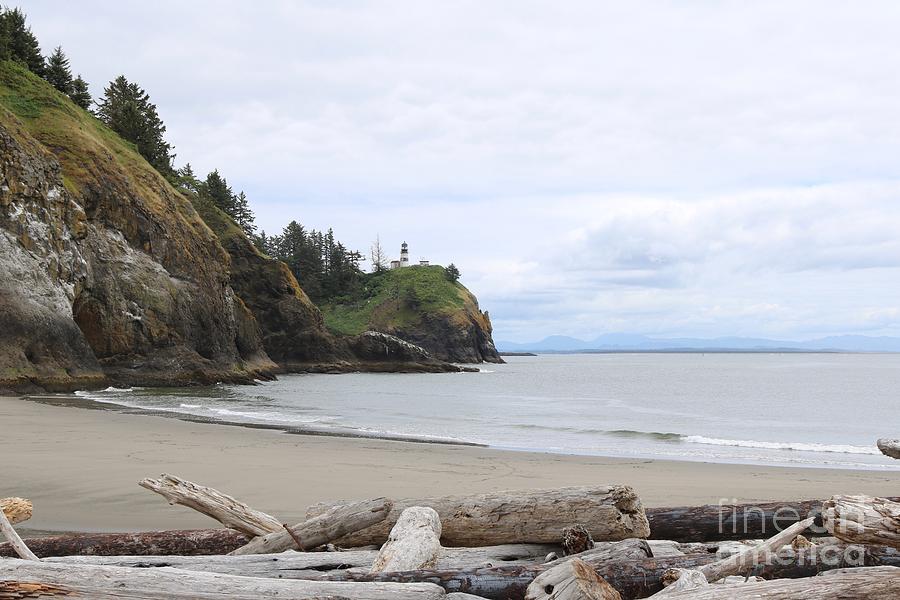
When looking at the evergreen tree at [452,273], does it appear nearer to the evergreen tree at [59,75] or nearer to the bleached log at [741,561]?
the evergreen tree at [59,75]

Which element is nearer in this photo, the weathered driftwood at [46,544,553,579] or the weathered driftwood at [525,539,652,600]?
the weathered driftwood at [525,539,652,600]

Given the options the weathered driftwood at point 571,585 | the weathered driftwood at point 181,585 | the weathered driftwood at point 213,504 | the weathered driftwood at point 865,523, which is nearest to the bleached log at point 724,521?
the weathered driftwood at point 865,523

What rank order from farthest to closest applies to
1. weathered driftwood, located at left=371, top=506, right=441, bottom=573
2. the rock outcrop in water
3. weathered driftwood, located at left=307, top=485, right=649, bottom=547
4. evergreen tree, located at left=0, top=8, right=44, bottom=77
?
1. evergreen tree, located at left=0, top=8, right=44, bottom=77
2. the rock outcrop in water
3. weathered driftwood, located at left=307, top=485, right=649, bottom=547
4. weathered driftwood, located at left=371, top=506, right=441, bottom=573

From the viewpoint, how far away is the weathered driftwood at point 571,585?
3.17 metres

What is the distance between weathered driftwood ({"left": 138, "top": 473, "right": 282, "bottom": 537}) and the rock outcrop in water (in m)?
27.7

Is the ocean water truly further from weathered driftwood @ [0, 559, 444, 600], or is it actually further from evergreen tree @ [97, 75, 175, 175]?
evergreen tree @ [97, 75, 175, 175]

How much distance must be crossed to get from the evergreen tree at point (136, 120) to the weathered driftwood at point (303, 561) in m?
60.7

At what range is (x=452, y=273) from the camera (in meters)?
130

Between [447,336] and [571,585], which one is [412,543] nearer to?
[571,585]

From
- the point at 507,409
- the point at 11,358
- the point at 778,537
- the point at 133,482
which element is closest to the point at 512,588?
the point at 778,537

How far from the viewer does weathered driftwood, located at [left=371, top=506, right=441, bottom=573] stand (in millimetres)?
4105

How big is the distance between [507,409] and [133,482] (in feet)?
77.0

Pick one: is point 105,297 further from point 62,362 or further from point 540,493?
point 540,493

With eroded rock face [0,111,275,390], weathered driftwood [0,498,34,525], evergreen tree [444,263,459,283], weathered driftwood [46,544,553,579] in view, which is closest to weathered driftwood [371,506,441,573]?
weathered driftwood [46,544,553,579]
